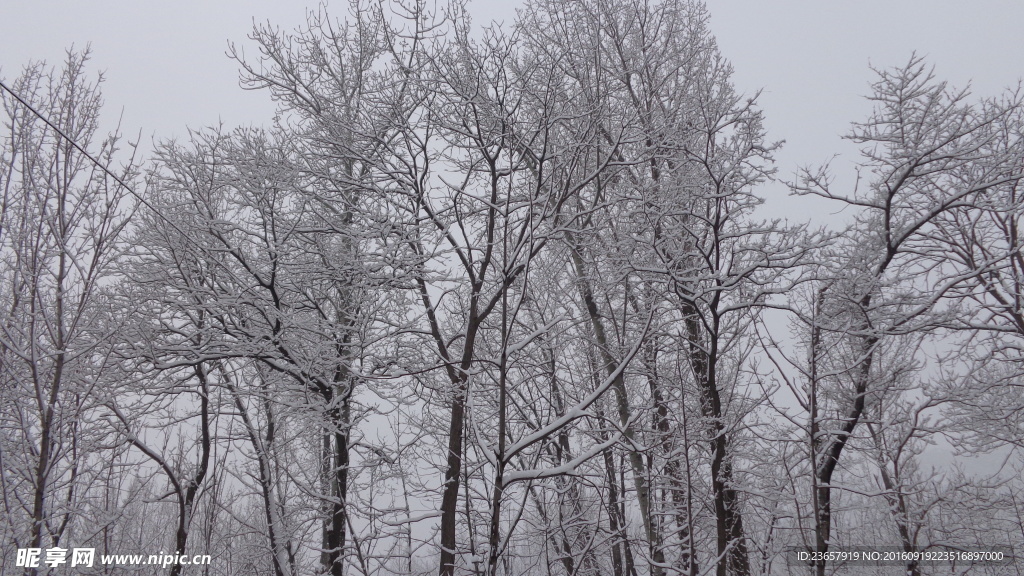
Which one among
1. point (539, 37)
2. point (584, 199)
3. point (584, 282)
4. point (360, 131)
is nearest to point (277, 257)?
point (360, 131)

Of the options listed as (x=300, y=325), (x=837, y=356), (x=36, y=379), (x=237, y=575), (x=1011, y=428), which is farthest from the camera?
(x=237, y=575)

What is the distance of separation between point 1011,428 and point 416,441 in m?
7.05

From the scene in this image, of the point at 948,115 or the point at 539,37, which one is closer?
the point at 948,115

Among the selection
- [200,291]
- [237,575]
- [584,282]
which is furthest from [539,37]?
[237,575]

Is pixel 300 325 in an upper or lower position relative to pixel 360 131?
lower

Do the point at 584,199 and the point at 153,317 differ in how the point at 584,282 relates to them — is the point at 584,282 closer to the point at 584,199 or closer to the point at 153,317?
the point at 584,199

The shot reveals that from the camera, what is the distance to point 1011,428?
6660 mm

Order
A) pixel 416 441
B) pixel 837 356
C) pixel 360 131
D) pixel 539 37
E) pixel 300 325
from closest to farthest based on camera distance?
pixel 416 441
pixel 300 325
pixel 360 131
pixel 837 356
pixel 539 37

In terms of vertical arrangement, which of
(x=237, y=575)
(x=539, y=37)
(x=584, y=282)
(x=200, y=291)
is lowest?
(x=237, y=575)

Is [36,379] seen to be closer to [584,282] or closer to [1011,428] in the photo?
[584,282]

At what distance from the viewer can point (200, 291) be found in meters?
5.91

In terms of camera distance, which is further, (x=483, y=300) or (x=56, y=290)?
(x=483, y=300)

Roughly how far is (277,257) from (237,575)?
761 centimetres

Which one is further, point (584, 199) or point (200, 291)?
point (584, 199)
